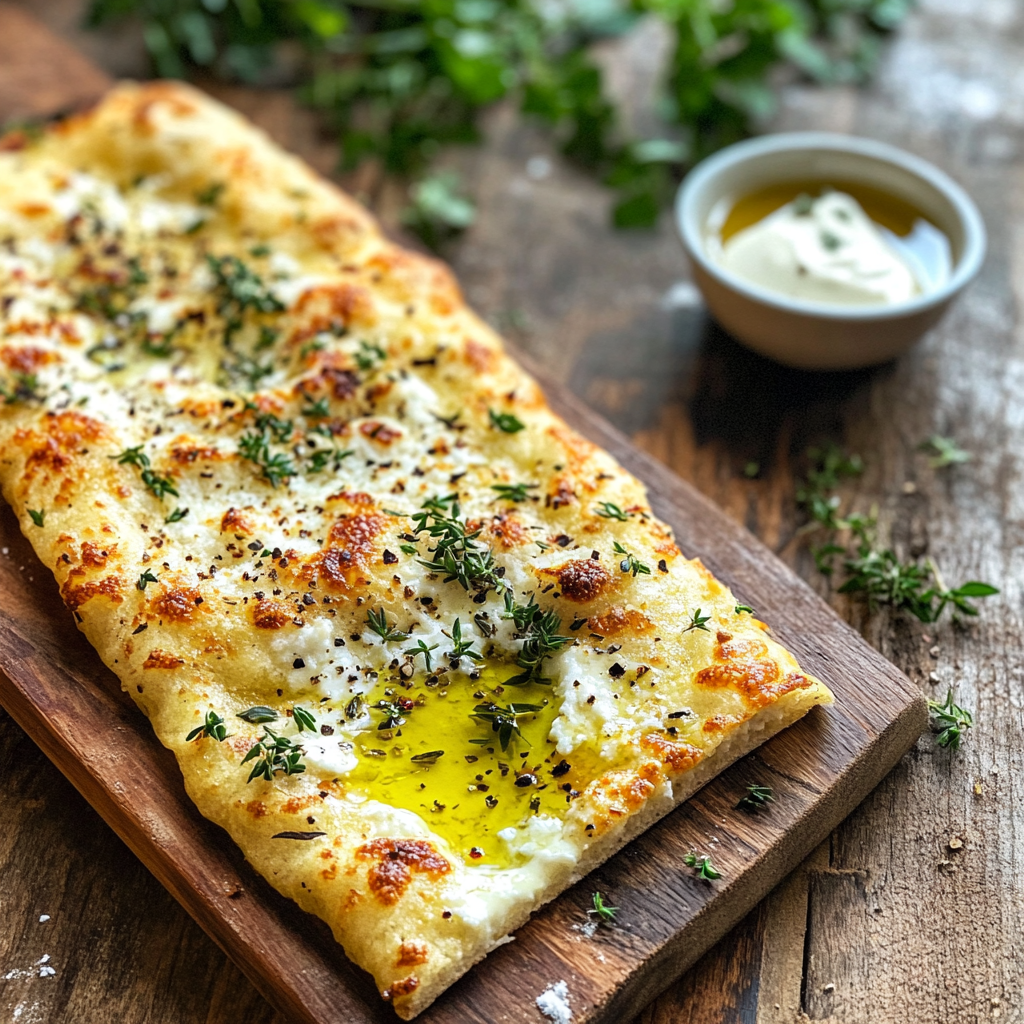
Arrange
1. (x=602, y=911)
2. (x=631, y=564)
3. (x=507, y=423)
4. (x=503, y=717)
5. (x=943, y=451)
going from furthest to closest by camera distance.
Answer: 1. (x=943, y=451)
2. (x=507, y=423)
3. (x=631, y=564)
4. (x=503, y=717)
5. (x=602, y=911)

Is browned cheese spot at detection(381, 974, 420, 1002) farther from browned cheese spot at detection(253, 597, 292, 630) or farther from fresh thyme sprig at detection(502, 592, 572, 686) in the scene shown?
browned cheese spot at detection(253, 597, 292, 630)

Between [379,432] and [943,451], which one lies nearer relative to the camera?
[379,432]

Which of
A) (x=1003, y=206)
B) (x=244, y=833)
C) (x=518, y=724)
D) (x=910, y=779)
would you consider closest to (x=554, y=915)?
(x=518, y=724)

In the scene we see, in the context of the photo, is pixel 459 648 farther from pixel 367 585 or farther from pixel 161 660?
pixel 161 660

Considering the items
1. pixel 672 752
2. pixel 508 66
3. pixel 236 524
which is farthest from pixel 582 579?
pixel 508 66

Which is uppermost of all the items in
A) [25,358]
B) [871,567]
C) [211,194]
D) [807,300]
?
[211,194]

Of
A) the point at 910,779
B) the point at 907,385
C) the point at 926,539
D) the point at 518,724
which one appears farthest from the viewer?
the point at 907,385

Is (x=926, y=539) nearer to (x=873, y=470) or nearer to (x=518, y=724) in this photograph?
(x=873, y=470)

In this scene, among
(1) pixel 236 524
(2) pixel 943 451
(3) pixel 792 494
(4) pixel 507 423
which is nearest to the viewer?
(1) pixel 236 524
